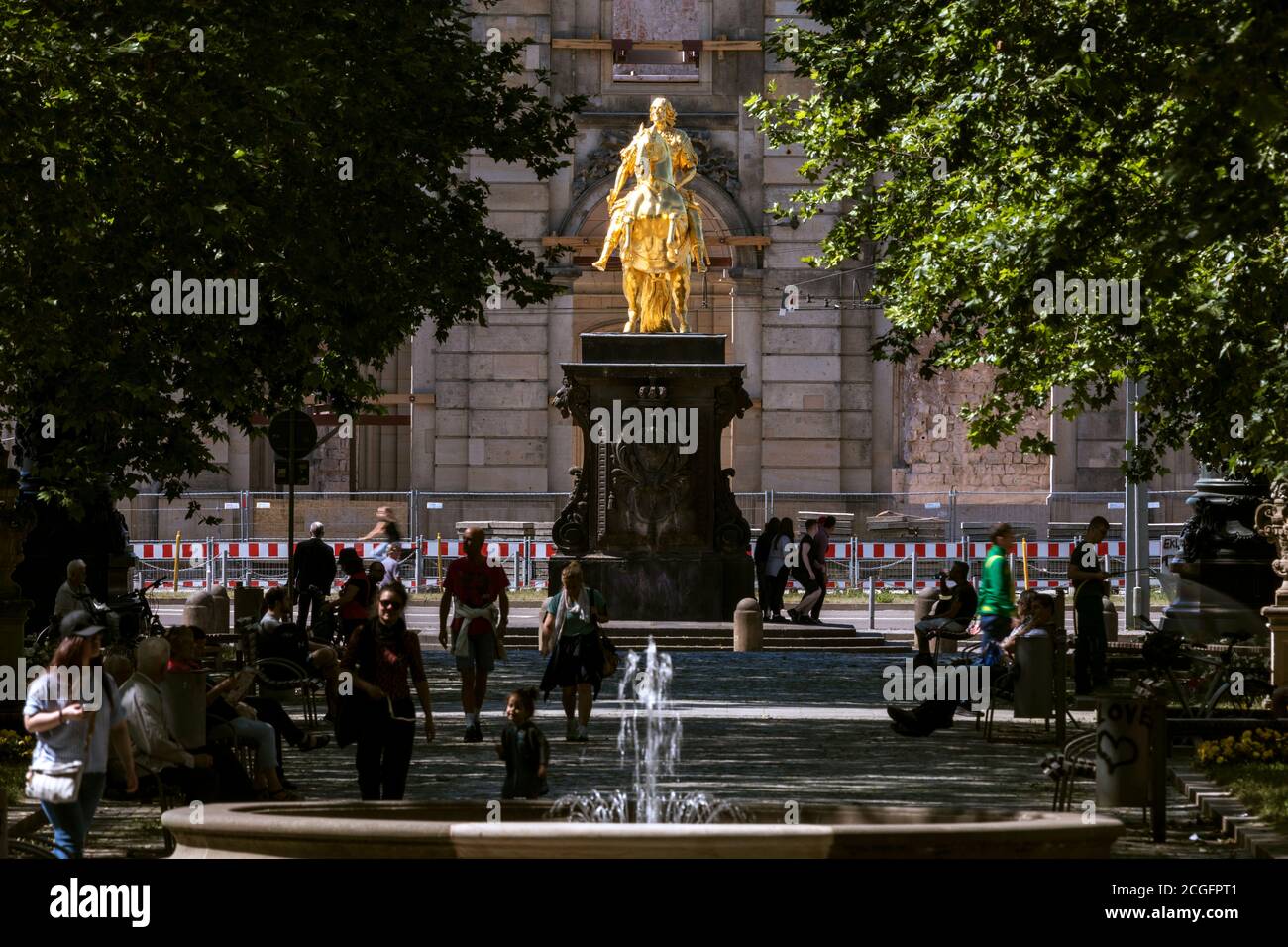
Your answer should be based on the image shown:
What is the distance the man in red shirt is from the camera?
2022 cm

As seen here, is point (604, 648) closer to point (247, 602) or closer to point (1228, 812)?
point (1228, 812)

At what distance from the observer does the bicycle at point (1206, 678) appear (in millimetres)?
20453

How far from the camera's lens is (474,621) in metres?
20.5

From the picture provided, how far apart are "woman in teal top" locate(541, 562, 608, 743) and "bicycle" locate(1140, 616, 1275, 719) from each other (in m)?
4.78

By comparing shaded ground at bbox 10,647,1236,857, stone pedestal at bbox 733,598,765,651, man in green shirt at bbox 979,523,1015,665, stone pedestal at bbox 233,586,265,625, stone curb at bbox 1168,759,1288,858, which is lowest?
shaded ground at bbox 10,647,1236,857

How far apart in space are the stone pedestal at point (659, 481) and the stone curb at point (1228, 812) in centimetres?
1420

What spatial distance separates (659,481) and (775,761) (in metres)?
14.0

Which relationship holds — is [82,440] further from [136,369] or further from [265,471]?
[265,471]

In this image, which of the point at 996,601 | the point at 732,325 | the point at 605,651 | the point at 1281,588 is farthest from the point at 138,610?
the point at 732,325

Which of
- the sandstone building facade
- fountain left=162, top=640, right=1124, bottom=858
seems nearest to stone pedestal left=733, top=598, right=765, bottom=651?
the sandstone building facade

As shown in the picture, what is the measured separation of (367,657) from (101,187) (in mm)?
6674

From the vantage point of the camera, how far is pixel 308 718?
21.3 meters

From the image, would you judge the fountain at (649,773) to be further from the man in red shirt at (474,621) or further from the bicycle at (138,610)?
the bicycle at (138,610)

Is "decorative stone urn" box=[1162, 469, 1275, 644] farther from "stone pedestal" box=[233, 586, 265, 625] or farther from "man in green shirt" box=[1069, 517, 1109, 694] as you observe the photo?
"stone pedestal" box=[233, 586, 265, 625]
